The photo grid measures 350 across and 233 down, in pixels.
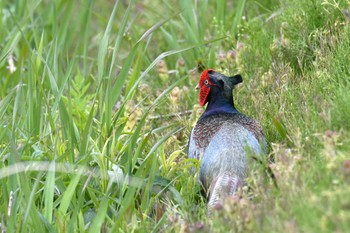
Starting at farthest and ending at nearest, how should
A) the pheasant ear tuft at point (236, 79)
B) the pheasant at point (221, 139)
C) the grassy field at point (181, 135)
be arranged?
the pheasant ear tuft at point (236, 79), the pheasant at point (221, 139), the grassy field at point (181, 135)

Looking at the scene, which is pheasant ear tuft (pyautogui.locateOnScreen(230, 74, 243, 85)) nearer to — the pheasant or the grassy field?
the pheasant

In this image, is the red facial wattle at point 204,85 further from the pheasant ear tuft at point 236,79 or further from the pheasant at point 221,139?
the pheasant ear tuft at point 236,79

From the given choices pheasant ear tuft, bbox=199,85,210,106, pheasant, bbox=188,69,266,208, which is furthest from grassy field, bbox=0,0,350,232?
pheasant ear tuft, bbox=199,85,210,106

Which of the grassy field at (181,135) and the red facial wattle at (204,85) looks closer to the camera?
the grassy field at (181,135)

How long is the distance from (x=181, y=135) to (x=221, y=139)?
1.02 metres

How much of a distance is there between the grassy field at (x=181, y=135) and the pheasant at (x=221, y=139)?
109 mm

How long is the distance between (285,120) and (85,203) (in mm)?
1287

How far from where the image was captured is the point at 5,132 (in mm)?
5477

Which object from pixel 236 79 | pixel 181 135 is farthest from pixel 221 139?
pixel 181 135

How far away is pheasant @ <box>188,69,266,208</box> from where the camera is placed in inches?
206

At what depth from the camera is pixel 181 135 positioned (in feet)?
21.4

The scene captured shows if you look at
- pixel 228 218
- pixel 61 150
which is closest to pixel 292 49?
pixel 61 150

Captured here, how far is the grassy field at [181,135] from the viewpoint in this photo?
425cm

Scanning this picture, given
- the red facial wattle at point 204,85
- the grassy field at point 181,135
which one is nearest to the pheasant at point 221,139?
the red facial wattle at point 204,85
